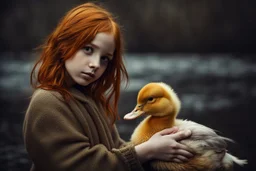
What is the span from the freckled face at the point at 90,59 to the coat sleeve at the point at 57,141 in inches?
3.2

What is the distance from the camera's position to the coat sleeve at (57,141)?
1104 mm

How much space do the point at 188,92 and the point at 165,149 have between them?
2478 mm

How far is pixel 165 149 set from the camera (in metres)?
1.16

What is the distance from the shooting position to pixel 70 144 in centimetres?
111

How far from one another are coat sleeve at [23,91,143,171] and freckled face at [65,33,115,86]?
81 millimetres

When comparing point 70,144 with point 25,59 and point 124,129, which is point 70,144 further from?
point 25,59

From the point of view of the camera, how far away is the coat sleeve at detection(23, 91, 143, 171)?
1104 millimetres

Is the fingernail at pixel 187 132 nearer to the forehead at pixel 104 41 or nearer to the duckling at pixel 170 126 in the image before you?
the duckling at pixel 170 126

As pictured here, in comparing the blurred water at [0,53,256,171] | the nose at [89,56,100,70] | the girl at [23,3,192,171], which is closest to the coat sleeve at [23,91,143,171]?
the girl at [23,3,192,171]

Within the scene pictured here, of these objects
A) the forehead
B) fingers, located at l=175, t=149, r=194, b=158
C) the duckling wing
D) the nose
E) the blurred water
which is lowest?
the blurred water

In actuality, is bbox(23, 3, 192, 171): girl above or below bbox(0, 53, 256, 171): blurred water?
above

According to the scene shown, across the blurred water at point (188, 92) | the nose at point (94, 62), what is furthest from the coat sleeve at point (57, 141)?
the blurred water at point (188, 92)

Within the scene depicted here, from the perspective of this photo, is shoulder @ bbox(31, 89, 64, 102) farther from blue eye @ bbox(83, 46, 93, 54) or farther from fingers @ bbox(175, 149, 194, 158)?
fingers @ bbox(175, 149, 194, 158)

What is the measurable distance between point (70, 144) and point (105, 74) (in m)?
0.25
